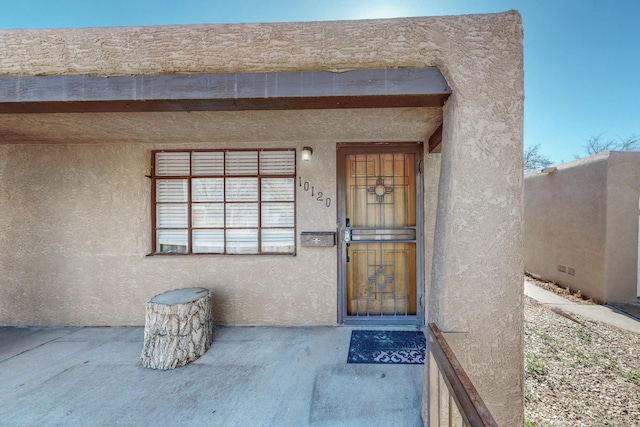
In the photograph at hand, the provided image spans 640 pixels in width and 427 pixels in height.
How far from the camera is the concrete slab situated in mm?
4309

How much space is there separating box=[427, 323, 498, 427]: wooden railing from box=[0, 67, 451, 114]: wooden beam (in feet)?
6.02

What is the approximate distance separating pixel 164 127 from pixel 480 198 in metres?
3.31

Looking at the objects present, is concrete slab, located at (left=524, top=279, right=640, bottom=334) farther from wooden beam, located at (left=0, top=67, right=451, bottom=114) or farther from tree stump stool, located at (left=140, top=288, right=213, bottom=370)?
tree stump stool, located at (left=140, top=288, right=213, bottom=370)

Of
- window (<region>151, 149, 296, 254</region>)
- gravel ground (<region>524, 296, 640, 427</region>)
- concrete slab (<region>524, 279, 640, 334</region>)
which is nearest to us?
gravel ground (<region>524, 296, 640, 427</region>)

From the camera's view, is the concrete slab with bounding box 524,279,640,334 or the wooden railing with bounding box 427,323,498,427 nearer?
the wooden railing with bounding box 427,323,498,427

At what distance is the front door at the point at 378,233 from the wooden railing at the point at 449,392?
1.76 meters

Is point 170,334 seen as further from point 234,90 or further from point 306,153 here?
point 306,153

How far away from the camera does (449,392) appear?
1400 mm

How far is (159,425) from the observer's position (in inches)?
79.7

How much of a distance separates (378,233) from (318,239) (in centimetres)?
87

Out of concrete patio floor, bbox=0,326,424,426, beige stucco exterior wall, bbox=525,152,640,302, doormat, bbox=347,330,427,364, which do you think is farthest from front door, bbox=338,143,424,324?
beige stucco exterior wall, bbox=525,152,640,302

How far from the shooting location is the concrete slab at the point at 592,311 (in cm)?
431

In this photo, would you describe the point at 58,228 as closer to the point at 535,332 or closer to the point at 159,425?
the point at 159,425

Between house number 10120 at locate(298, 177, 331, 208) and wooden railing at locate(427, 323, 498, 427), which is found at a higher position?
house number 10120 at locate(298, 177, 331, 208)
